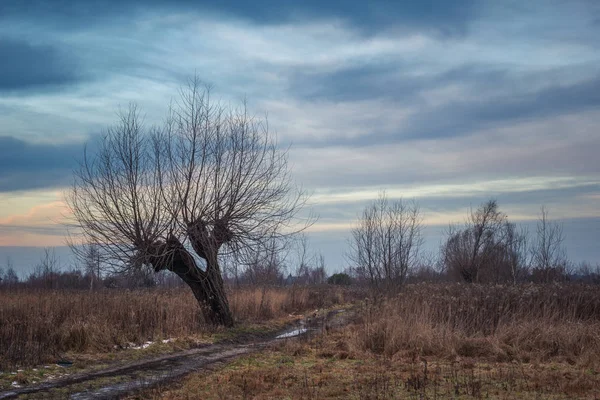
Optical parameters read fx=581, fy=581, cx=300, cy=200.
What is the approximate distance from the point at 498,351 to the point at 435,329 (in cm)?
158

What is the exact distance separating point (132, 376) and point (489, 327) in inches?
377

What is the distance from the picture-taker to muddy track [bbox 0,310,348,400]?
31.0 feet

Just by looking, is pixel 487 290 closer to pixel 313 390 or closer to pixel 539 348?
pixel 539 348

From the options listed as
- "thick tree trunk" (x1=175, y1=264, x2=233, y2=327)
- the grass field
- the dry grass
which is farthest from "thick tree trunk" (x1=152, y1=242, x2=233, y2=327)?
the grass field

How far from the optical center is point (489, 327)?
52.0 ft

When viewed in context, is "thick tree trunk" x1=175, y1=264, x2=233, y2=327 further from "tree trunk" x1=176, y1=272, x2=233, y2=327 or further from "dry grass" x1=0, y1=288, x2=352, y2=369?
"dry grass" x1=0, y1=288, x2=352, y2=369

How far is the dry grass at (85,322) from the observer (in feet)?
41.7

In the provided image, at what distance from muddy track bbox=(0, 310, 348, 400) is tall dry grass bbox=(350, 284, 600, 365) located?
12.1 ft

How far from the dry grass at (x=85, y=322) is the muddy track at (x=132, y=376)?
4.77 feet

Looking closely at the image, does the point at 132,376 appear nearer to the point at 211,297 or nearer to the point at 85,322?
the point at 85,322

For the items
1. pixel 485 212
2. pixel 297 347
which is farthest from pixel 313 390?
pixel 485 212

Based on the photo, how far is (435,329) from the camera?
14219mm

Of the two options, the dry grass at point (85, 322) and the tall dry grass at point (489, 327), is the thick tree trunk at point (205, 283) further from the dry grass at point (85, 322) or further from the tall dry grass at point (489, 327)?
the tall dry grass at point (489, 327)

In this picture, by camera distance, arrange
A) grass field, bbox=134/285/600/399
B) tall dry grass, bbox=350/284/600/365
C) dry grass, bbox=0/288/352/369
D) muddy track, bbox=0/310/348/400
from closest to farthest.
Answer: muddy track, bbox=0/310/348/400
grass field, bbox=134/285/600/399
dry grass, bbox=0/288/352/369
tall dry grass, bbox=350/284/600/365
